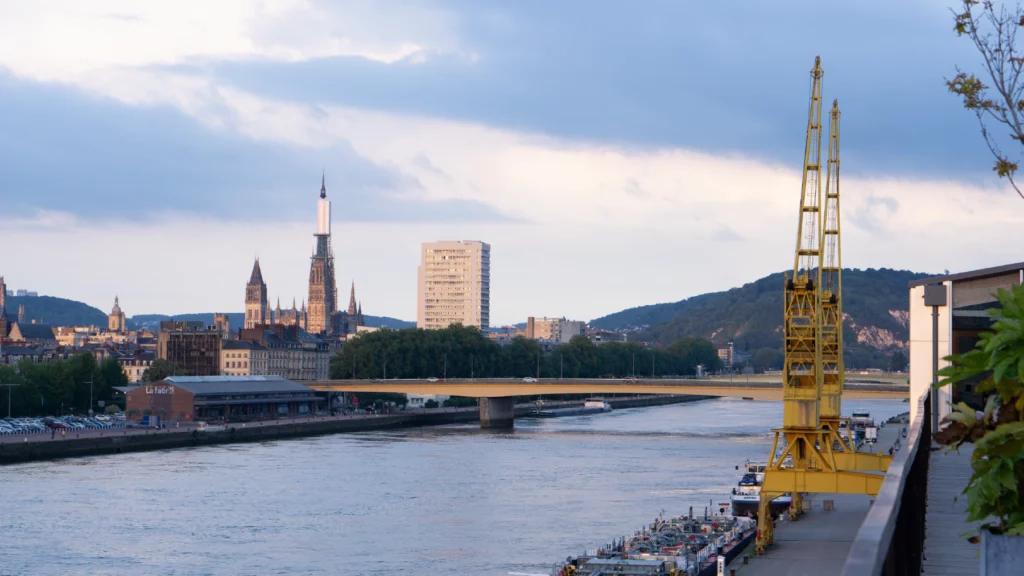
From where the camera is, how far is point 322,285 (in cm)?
16062

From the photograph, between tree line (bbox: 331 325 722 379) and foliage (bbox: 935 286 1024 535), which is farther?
tree line (bbox: 331 325 722 379)

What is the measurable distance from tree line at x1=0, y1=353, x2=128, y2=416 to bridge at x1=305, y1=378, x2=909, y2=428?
38.8 ft

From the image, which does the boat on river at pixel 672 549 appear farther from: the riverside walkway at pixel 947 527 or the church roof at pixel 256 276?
the church roof at pixel 256 276

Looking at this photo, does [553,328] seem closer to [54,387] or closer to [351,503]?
[54,387]

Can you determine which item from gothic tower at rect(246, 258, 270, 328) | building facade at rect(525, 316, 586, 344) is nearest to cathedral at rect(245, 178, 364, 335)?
gothic tower at rect(246, 258, 270, 328)

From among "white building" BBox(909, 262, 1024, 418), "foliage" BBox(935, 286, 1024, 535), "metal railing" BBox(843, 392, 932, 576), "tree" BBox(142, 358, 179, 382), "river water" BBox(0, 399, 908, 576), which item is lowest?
"river water" BBox(0, 399, 908, 576)

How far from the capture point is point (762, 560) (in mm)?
23344

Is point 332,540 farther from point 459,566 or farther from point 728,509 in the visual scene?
point 728,509

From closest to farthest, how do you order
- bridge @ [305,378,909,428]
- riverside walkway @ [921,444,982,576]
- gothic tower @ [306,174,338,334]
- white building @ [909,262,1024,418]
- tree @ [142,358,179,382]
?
1. riverside walkway @ [921,444,982,576]
2. white building @ [909,262,1024,418]
3. bridge @ [305,378,909,428]
4. tree @ [142,358,179,382]
5. gothic tower @ [306,174,338,334]

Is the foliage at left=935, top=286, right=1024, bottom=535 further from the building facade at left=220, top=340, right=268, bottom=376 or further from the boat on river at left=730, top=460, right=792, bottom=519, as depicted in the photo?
the building facade at left=220, top=340, right=268, bottom=376

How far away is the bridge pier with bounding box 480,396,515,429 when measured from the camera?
220 feet

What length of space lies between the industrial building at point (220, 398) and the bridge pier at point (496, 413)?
1058 centimetres

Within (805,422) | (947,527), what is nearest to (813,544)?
(805,422)

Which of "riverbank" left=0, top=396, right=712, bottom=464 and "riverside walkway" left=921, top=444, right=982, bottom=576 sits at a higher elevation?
"riverside walkway" left=921, top=444, right=982, bottom=576
